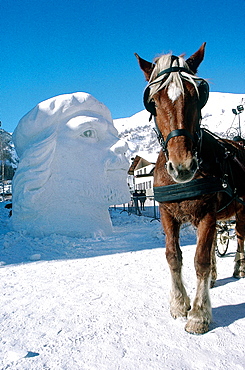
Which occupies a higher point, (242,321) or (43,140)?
(43,140)

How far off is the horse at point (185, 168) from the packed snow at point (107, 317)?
8.6 inches

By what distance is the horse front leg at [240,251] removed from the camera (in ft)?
10.7

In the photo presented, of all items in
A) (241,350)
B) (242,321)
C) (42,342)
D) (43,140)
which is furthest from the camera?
(43,140)

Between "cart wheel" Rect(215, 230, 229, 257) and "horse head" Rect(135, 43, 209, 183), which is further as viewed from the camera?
"cart wheel" Rect(215, 230, 229, 257)

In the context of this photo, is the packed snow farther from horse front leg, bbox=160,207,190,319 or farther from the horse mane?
the horse mane

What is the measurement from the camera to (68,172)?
6688 mm

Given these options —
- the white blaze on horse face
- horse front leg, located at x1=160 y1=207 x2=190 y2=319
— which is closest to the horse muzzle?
the white blaze on horse face

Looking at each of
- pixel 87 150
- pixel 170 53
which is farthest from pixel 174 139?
pixel 87 150

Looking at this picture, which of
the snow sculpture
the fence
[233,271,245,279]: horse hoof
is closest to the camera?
[233,271,245,279]: horse hoof

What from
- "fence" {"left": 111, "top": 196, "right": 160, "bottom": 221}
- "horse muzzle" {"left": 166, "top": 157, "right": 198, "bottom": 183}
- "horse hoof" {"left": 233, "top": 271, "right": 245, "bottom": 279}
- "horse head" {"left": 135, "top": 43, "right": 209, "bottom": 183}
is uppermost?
"horse head" {"left": 135, "top": 43, "right": 209, "bottom": 183}

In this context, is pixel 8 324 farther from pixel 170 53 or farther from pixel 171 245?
pixel 170 53

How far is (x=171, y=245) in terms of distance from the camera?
233 cm

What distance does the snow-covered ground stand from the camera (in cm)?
171

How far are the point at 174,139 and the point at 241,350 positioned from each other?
148 centimetres
